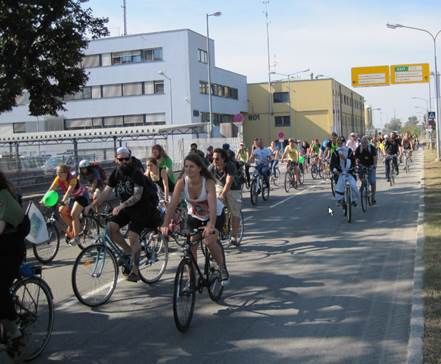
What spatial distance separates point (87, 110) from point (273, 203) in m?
39.8

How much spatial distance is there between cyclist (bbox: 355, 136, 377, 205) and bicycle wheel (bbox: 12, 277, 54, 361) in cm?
1111

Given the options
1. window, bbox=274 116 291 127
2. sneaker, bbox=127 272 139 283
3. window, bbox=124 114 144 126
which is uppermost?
window, bbox=274 116 291 127

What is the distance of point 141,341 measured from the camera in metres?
5.42

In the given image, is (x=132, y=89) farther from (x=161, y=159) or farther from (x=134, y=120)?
(x=161, y=159)

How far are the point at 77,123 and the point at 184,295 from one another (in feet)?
167

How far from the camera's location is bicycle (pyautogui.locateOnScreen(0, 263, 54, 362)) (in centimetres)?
479

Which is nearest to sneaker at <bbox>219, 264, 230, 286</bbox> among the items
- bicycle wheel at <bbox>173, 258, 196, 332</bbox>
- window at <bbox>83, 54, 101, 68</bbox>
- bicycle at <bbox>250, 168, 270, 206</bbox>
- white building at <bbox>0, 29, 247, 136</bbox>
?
bicycle wheel at <bbox>173, 258, 196, 332</bbox>

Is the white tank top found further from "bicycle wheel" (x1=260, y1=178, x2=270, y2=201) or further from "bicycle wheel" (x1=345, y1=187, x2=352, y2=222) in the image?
"bicycle wheel" (x1=260, y1=178, x2=270, y2=201)

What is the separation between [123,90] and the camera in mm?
52531

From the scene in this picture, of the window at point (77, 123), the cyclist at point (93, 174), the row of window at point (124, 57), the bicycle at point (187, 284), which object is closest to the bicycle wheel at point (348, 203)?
the cyclist at point (93, 174)

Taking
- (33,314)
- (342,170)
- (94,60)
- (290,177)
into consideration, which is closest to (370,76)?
(290,177)

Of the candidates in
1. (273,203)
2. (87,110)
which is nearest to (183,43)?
(87,110)

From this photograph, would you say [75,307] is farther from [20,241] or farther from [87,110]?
[87,110]

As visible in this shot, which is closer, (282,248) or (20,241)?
(20,241)
